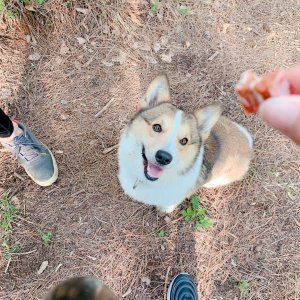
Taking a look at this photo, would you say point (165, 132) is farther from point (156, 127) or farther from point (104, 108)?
point (104, 108)

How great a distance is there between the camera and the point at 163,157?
248 cm

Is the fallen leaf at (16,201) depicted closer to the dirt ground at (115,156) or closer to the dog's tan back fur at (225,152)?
the dirt ground at (115,156)

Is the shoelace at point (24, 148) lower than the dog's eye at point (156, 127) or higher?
lower

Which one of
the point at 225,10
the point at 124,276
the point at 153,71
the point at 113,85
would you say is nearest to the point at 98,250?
the point at 124,276

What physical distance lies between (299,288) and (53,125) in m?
2.58

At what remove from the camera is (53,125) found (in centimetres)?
356

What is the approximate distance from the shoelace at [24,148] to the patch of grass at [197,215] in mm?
1352

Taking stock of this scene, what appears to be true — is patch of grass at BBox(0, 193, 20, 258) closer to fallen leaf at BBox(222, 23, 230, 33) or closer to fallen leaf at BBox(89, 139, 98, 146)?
fallen leaf at BBox(89, 139, 98, 146)

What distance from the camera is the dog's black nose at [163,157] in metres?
2.47

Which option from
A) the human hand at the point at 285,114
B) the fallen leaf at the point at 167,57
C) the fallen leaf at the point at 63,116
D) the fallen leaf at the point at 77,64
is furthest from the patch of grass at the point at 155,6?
the human hand at the point at 285,114

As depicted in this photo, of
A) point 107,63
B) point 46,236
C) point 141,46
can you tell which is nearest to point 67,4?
point 107,63

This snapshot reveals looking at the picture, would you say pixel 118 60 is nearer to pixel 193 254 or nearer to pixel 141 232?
pixel 141 232

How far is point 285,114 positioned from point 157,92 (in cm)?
150

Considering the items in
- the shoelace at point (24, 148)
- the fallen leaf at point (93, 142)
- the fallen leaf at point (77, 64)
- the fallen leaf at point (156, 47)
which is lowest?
the fallen leaf at point (93, 142)
